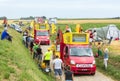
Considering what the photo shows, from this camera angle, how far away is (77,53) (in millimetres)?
25312

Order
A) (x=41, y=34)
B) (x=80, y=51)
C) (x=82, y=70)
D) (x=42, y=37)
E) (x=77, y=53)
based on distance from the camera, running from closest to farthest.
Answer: (x=82, y=70) → (x=77, y=53) → (x=80, y=51) → (x=42, y=37) → (x=41, y=34)

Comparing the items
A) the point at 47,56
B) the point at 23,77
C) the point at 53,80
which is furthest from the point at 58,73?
the point at 23,77

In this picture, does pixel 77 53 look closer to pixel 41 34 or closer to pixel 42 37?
pixel 42 37

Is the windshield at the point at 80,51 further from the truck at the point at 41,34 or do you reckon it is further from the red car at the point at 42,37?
the red car at the point at 42,37

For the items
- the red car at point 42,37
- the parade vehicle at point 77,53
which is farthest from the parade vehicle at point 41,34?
the parade vehicle at point 77,53

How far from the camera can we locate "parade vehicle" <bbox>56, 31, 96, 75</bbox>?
957 inches

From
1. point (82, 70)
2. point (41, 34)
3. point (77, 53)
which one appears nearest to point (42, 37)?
point (41, 34)

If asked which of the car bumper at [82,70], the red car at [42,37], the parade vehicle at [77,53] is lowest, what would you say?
the red car at [42,37]

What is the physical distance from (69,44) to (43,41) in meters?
20.7

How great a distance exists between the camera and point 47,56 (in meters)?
23.6

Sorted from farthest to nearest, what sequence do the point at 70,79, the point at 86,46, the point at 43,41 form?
the point at 43,41 < the point at 86,46 < the point at 70,79

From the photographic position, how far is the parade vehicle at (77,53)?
79.7 ft

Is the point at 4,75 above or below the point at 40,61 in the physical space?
above

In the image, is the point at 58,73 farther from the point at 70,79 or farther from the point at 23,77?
the point at 23,77
